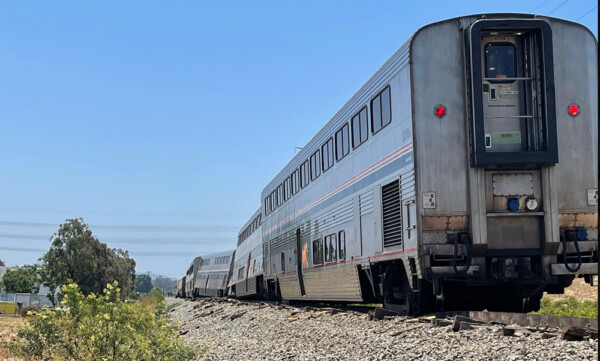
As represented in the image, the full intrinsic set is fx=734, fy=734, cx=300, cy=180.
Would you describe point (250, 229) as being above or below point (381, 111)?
below

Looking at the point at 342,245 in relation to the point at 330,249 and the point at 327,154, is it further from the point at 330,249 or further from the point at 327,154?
the point at 327,154

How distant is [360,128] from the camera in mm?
14062

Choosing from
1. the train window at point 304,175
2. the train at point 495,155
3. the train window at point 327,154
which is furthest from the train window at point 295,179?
the train at point 495,155

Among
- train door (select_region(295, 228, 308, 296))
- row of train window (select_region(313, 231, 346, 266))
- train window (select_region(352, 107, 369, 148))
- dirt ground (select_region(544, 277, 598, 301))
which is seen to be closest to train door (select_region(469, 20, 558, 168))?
train window (select_region(352, 107, 369, 148))

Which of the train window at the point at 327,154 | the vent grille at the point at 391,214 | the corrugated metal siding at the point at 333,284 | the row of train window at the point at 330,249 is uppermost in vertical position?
the train window at the point at 327,154

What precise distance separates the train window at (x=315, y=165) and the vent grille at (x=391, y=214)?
17.9 ft

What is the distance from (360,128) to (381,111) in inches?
57.0

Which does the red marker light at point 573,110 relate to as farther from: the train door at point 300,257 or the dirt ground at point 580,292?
the dirt ground at point 580,292

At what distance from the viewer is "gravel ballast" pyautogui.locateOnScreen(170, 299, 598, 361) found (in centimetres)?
736

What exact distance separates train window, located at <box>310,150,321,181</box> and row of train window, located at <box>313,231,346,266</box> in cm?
165

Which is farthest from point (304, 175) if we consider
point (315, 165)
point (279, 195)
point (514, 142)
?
point (514, 142)

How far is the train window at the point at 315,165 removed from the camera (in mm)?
17981

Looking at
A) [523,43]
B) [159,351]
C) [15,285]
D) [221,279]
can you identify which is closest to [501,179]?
[523,43]

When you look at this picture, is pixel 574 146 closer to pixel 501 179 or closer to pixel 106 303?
pixel 501 179
